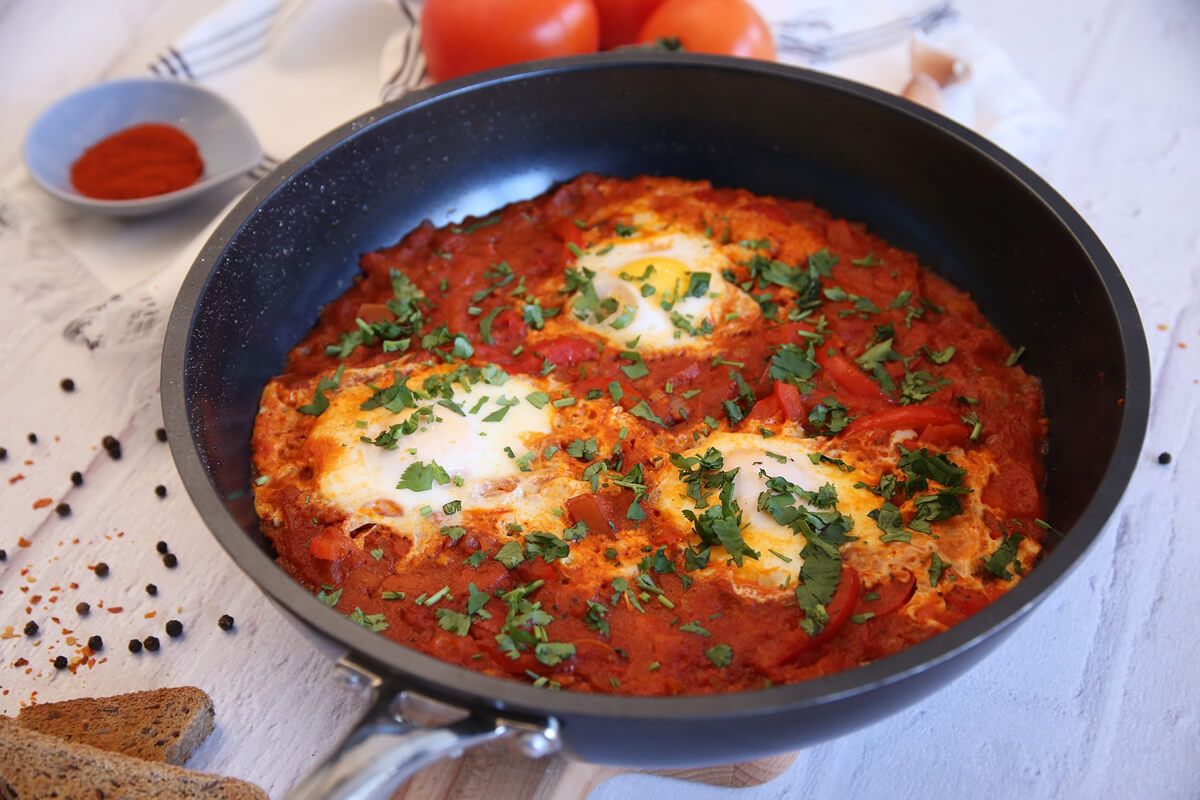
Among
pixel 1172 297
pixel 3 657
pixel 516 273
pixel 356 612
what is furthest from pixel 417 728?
pixel 1172 297

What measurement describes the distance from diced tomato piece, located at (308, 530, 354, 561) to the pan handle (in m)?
0.65

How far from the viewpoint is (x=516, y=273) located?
3.66 meters

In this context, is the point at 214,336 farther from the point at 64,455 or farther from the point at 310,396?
the point at 64,455

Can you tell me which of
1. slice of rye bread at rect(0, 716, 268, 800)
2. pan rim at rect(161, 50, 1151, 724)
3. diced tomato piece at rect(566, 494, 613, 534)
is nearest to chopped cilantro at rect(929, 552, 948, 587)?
pan rim at rect(161, 50, 1151, 724)

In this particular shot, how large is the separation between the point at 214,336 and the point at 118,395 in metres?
0.97

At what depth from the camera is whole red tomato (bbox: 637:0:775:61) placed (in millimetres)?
4484

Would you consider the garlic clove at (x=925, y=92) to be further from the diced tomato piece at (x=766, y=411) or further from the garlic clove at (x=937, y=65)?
the diced tomato piece at (x=766, y=411)

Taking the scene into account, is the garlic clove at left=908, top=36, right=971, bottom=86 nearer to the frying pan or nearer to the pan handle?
the frying pan

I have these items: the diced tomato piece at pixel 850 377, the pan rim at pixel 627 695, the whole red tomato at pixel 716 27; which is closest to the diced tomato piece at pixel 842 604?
the pan rim at pixel 627 695

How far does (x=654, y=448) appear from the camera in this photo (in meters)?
3.08

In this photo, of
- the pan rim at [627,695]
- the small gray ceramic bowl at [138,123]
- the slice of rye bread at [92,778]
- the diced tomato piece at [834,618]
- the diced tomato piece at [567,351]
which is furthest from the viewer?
the small gray ceramic bowl at [138,123]

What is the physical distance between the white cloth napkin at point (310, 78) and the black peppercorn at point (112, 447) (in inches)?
23.0

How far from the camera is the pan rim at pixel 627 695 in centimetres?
201

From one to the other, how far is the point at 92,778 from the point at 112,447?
1.37 m
